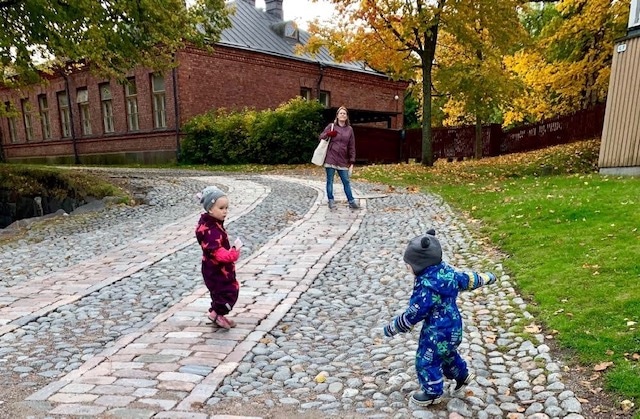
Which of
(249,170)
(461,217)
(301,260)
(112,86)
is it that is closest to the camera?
(301,260)

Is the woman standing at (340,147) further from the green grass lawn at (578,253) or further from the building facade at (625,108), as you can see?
the building facade at (625,108)

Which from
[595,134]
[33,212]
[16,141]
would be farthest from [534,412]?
[16,141]

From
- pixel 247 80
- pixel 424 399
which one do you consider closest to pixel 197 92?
pixel 247 80

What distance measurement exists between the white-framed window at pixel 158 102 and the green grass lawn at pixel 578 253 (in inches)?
696

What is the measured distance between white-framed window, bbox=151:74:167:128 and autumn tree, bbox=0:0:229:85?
10.5 meters

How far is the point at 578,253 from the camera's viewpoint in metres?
5.65

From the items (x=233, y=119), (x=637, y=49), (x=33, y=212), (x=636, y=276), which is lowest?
(x=33, y=212)

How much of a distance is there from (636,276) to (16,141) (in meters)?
41.8

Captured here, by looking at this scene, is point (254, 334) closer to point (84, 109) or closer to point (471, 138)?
point (471, 138)

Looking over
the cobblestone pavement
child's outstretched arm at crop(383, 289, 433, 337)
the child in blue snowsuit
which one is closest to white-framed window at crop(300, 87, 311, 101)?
the cobblestone pavement

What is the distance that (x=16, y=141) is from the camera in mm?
37031

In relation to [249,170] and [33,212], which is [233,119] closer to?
[249,170]

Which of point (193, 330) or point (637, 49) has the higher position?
point (637, 49)

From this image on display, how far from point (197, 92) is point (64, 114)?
41.4 feet
